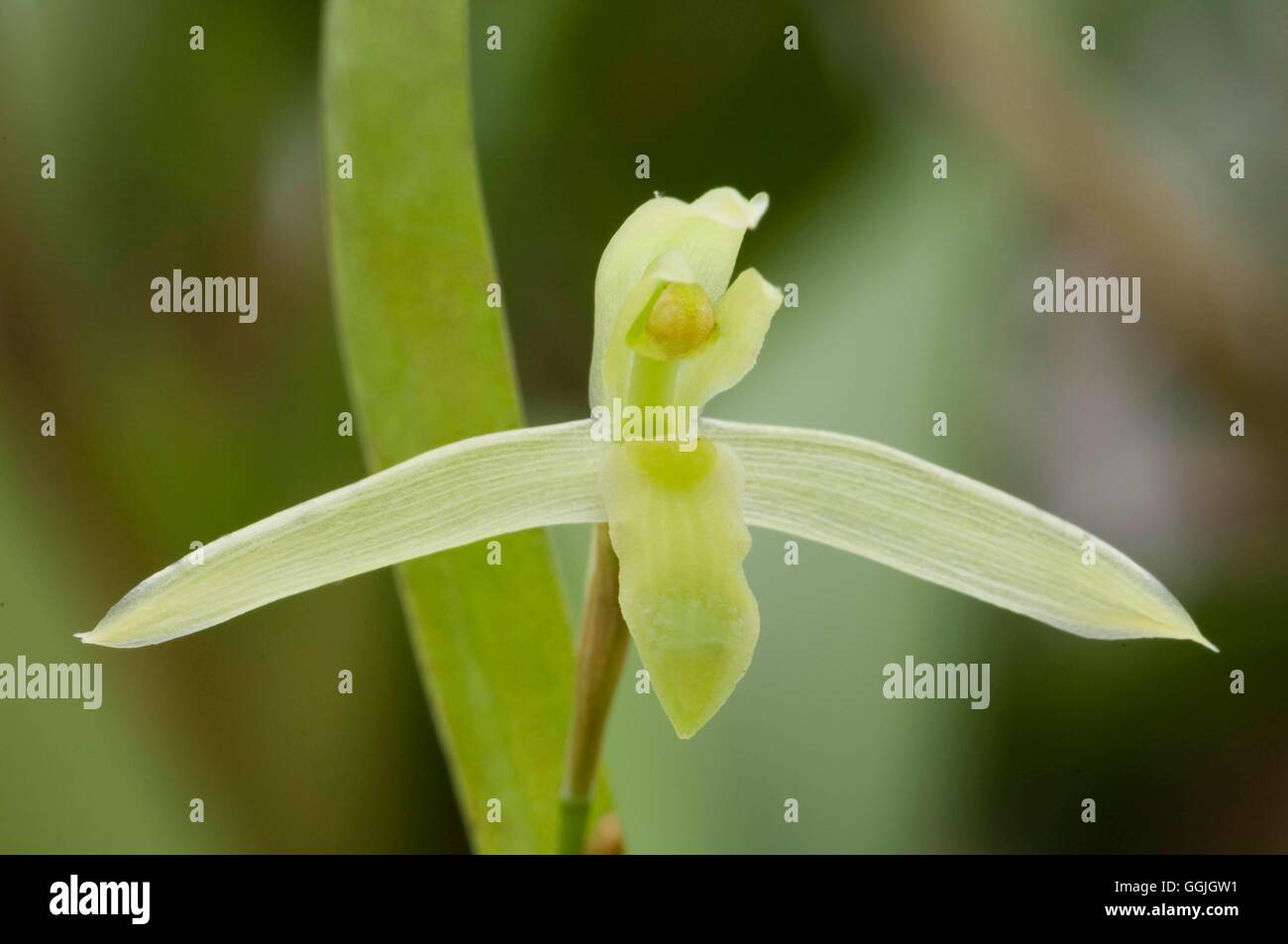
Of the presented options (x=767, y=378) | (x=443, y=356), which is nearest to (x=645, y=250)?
(x=443, y=356)

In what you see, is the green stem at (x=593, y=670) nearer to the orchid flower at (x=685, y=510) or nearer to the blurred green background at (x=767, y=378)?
the orchid flower at (x=685, y=510)

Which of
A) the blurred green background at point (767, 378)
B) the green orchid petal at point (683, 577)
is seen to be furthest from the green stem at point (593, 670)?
the blurred green background at point (767, 378)

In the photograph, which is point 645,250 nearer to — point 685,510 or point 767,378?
point 685,510

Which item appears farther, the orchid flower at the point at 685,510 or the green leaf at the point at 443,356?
the green leaf at the point at 443,356

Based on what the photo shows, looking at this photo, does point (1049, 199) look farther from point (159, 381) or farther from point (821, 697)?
point (159, 381)

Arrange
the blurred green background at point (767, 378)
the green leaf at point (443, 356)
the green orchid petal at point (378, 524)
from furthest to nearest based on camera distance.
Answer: the blurred green background at point (767, 378)
the green leaf at point (443, 356)
the green orchid petal at point (378, 524)

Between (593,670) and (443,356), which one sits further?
(443,356)
